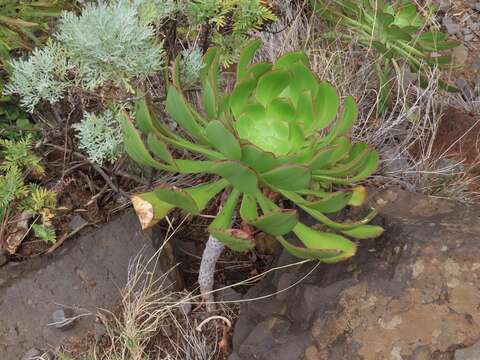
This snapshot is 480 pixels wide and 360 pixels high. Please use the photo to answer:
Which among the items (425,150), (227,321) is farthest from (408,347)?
(425,150)

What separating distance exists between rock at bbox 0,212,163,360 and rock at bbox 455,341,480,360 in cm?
115

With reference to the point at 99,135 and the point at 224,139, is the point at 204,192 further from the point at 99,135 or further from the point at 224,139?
the point at 99,135

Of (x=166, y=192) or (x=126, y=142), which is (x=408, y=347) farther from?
(x=126, y=142)

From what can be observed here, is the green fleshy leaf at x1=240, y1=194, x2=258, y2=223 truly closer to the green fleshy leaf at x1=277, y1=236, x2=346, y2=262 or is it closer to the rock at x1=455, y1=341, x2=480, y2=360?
the green fleshy leaf at x1=277, y1=236, x2=346, y2=262

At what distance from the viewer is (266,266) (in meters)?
2.48

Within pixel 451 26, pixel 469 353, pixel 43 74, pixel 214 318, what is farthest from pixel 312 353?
pixel 451 26

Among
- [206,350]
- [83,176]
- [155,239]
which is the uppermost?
[83,176]

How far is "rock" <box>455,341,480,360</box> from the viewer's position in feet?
5.54

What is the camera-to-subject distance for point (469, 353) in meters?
1.70

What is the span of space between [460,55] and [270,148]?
2.46 metres

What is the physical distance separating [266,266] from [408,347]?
2.75 ft

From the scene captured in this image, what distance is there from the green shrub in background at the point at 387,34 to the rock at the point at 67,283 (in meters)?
1.41

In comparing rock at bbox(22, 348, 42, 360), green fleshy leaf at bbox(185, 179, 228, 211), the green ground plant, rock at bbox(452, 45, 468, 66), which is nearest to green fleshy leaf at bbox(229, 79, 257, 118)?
green fleshy leaf at bbox(185, 179, 228, 211)

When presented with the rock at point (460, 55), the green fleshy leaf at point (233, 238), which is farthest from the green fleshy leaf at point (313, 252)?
the rock at point (460, 55)
